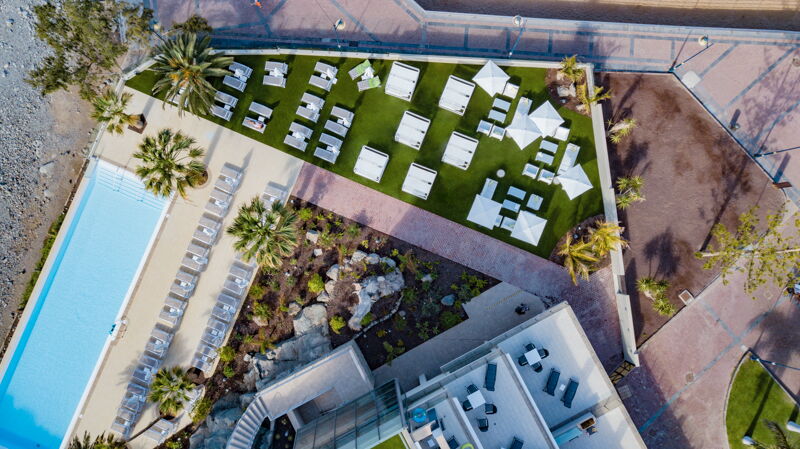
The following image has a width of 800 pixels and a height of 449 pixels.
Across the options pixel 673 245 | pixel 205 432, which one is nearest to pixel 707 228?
pixel 673 245

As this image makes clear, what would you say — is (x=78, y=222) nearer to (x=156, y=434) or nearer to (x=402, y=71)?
(x=156, y=434)

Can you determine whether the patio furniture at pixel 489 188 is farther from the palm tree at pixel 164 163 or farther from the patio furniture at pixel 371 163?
the palm tree at pixel 164 163

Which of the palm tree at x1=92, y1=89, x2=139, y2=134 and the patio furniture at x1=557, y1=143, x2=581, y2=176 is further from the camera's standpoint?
the patio furniture at x1=557, y1=143, x2=581, y2=176

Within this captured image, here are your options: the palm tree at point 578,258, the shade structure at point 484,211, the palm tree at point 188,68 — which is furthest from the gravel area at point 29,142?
the palm tree at point 578,258

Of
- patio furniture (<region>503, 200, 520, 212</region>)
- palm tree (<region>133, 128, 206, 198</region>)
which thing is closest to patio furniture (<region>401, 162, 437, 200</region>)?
patio furniture (<region>503, 200, 520, 212</region>)

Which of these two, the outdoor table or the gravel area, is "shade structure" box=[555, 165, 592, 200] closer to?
the outdoor table
